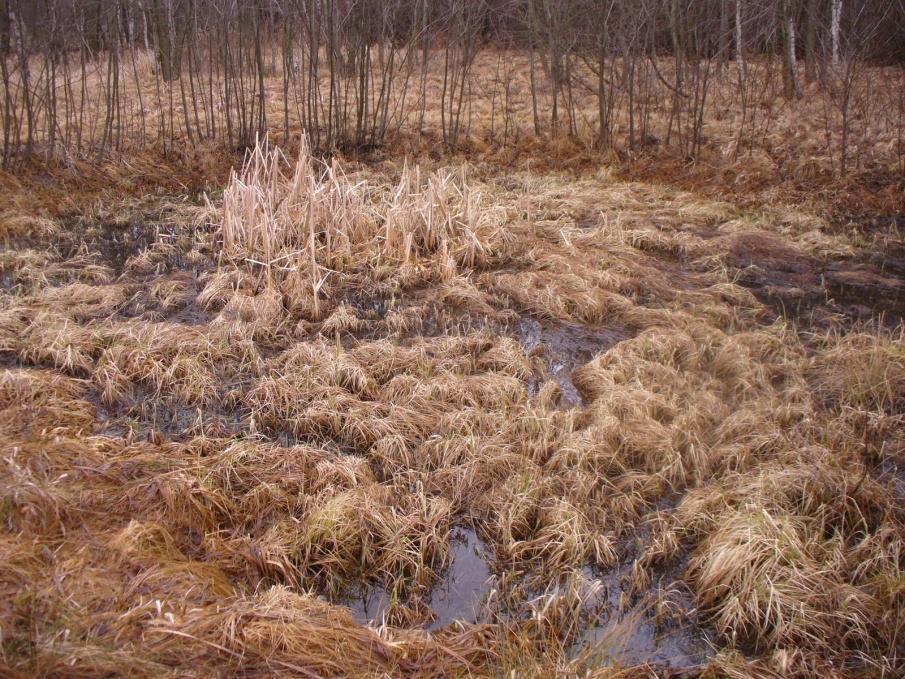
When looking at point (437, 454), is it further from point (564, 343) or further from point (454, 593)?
point (564, 343)

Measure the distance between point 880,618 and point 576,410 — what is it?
2056 millimetres

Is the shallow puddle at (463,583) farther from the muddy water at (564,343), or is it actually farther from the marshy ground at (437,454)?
the muddy water at (564,343)

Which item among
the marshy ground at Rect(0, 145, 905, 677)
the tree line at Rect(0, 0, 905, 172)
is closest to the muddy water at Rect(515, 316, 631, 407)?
the marshy ground at Rect(0, 145, 905, 677)

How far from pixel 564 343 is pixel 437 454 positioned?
2.08 metres

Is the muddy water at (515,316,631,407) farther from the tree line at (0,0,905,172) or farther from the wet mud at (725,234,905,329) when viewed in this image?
the tree line at (0,0,905,172)

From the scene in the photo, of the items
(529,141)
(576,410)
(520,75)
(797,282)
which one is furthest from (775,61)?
(576,410)

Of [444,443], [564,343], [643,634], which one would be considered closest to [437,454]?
[444,443]

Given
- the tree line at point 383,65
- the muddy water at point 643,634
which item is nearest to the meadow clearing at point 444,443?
the muddy water at point 643,634

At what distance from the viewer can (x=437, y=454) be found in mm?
4176

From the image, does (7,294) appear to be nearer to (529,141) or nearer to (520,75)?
(529,141)

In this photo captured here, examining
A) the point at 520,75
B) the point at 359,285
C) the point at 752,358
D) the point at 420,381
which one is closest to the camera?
the point at 420,381

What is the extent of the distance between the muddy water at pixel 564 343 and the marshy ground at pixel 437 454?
0.03m

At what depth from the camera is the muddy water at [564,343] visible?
5.34 m

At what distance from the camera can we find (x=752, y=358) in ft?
17.3
